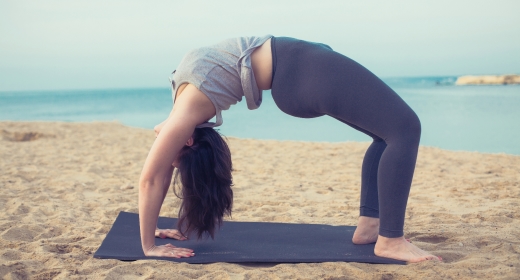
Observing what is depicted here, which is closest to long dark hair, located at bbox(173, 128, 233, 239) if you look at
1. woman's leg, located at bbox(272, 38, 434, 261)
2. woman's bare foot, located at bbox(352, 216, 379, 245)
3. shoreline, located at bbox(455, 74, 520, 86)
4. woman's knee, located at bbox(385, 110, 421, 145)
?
woman's leg, located at bbox(272, 38, 434, 261)

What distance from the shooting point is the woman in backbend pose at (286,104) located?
1871 millimetres

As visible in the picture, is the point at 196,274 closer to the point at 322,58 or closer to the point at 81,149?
the point at 322,58

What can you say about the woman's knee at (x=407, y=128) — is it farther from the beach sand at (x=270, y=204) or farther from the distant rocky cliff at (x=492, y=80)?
the distant rocky cliff at (x=492, y=80)

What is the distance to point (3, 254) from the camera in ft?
7.07

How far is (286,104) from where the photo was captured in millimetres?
1931

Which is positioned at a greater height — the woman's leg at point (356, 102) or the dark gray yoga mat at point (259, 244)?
the woman's leg at point (356, 102)

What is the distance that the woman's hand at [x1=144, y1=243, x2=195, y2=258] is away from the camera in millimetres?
2123

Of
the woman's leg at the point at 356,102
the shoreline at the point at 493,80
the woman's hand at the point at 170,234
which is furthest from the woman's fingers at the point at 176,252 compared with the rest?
the shoreline at the point at 493,80

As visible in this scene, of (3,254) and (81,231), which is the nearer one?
(3,254)

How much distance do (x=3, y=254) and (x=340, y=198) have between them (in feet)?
7.79

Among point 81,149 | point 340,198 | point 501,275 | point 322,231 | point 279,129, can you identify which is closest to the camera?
point 501,275

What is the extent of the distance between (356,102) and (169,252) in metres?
1.09

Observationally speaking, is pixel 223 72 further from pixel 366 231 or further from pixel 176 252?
pixel 366 231

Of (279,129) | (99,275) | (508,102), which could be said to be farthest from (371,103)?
(508,102)
